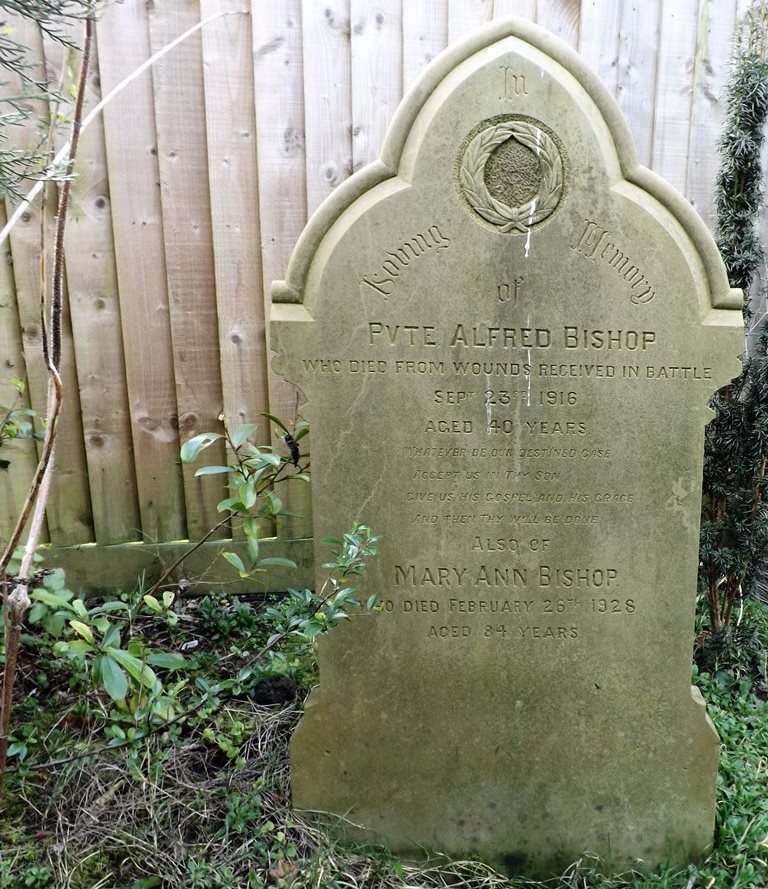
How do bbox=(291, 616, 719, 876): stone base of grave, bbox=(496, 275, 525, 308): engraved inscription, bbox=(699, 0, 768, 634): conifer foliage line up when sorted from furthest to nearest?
bbox=(699, 0, 768, 634): conifer foliage
bbox=(291, 616, 719, 876): stone base of grave
bbox=(496, 275, 525, 308): engraved inscription

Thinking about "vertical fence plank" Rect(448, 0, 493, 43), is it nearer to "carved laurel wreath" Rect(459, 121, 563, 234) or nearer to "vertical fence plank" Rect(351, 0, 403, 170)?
"vertical fence plank" Rect(351, 0, 403, 170)

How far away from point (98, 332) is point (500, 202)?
1.88m

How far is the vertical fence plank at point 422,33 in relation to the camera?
286 cm

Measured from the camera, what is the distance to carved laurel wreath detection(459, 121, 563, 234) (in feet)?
6.28

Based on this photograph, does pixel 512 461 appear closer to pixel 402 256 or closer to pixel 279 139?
pixel 402 256

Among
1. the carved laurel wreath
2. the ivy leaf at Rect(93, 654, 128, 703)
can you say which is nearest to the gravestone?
the carved laurel wreath

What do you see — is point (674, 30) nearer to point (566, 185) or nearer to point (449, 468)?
point (566, 185)

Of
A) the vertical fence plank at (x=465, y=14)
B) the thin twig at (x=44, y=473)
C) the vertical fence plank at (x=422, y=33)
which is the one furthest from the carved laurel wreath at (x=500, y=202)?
the vertical fence plank at (x=465, y=14)

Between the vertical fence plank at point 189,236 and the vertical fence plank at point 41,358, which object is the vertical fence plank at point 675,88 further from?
the vertical fence plank at point 41,358

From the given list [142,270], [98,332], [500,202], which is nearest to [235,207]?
[142,270]

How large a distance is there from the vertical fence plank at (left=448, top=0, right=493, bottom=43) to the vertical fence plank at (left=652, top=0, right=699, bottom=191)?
0.79 metres

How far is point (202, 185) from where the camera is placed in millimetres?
2920

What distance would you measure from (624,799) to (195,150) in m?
2.96

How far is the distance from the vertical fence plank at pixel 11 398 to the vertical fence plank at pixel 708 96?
3028 millimetres
